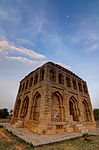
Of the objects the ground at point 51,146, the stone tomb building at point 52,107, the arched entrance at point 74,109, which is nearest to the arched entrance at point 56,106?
the stone tomb building at point 52,107

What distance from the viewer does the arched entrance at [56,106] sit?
923 centimetres

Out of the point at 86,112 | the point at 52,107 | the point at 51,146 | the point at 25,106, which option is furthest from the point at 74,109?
the point at 51,146

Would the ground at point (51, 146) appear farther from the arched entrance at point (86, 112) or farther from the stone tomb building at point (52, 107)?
the arched entrance at point (86, 112)

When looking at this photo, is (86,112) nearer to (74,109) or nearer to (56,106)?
(74,109)

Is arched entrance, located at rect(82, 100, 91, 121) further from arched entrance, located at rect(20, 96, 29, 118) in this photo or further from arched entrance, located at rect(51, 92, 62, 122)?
arched entrance, located at rect(20, 96, 29, 118)

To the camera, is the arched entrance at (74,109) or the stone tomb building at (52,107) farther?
the arched entrance at (74,109)

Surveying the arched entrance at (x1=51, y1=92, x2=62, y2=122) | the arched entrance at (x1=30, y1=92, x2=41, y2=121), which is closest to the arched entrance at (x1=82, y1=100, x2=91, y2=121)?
the arched entrance at (x1=51, y1=92, x2=62, y2=122)

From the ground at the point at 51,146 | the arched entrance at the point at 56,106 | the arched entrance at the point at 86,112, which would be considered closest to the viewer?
the ground at the point at 51,146

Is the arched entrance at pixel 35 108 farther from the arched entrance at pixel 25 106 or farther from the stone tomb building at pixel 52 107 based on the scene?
the arched entrance at pixel 25 106

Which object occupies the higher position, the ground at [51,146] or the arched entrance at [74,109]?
the arched entrance at [74,109]

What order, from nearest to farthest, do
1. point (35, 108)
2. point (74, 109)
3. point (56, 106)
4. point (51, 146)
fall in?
point (51, 146) < point (56, 106) < point (35, 108) < point (74, 109)

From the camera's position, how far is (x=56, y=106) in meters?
9.89

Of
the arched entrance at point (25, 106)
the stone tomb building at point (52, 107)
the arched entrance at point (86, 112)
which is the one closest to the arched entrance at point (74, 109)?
the stone tomb building at point (52, 107)

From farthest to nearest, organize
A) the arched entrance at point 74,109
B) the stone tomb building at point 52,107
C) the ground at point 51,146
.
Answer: the arched entrance at point 74,109
the stone tomb building at point 52,107
the ground at point 51,146
